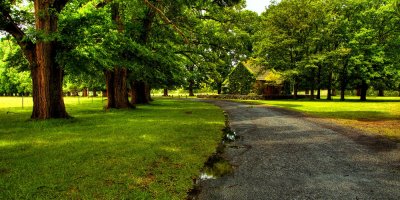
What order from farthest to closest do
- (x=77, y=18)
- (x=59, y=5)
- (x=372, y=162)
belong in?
(x=59, y=5) < (x=77, y=18) < (x=372, y=162)

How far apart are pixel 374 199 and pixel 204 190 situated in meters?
2.94

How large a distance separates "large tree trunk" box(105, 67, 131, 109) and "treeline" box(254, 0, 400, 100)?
1123 inches

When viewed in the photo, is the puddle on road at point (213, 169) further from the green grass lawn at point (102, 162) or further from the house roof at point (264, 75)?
the house roof at point (264, 75)

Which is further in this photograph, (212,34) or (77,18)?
(212,34)

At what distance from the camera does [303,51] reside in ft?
159

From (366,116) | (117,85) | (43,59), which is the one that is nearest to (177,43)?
(117,85)

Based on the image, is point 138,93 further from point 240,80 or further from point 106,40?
point 240,80

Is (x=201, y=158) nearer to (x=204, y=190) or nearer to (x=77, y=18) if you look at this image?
(x=204, y=190)

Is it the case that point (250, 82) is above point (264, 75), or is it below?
below

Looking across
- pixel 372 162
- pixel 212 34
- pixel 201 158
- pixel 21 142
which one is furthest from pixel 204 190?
pixel 212 34

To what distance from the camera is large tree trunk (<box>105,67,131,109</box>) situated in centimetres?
2361

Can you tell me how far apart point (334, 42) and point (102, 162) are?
47.8 meters

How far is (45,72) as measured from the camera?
15.4m

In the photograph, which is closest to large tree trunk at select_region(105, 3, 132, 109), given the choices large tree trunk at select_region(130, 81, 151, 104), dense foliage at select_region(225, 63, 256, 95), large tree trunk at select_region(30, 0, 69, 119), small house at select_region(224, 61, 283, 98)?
large tree trunk at select_region(30, 0, 69, 119)
